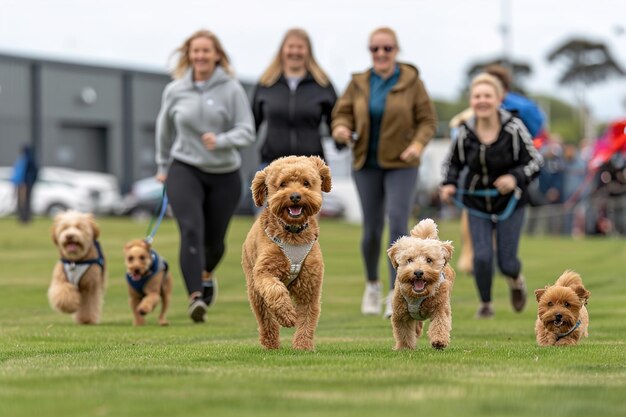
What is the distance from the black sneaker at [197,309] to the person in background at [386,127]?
1.66m

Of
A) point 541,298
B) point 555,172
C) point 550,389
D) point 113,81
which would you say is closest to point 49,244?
point 555,172

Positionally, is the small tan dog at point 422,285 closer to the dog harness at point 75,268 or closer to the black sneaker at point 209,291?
the black sneaker at point 209,291

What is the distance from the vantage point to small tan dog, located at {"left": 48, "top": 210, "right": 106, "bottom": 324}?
12.3 meters

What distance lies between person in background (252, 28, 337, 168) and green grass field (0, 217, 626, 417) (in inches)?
65.4

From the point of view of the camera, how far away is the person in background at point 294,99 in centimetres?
1270

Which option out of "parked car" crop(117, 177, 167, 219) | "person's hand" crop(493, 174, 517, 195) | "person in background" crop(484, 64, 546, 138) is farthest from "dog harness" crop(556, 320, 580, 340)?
"parked car" crop(117, 177, 167, 219)

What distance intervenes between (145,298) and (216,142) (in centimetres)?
149

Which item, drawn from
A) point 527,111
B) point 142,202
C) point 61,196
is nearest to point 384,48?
point 527,111

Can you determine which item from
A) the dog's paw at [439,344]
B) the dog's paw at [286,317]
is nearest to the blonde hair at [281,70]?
the dog's paw at [439,344]

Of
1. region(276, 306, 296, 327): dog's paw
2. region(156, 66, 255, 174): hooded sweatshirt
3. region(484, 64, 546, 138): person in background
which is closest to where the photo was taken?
region(276, 306, 296, 327): dog's paw

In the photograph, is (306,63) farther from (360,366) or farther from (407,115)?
(360,366)

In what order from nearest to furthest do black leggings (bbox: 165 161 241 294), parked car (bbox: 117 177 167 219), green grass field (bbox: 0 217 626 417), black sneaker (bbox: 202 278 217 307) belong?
green grass field (bbox: 0 217 626 417) → black leggings (bbox: 165 161 241 294) → black sneaker (bbox: 202 278 217 307) → parked car (bbox: 117 177 167 219)

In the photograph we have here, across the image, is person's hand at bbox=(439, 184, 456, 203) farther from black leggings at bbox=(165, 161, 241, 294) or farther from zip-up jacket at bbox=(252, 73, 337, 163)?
black leggings at bbox=(165, 161, 241, 294)

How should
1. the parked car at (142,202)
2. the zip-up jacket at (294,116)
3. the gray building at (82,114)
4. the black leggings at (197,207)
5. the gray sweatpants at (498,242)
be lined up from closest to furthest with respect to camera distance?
the black leggings at (197,207) → the gray sweatpants at (498,242) → the zip-up jacket at (294,116) → the parked car at (142,202) → the gray building at (82,114)
